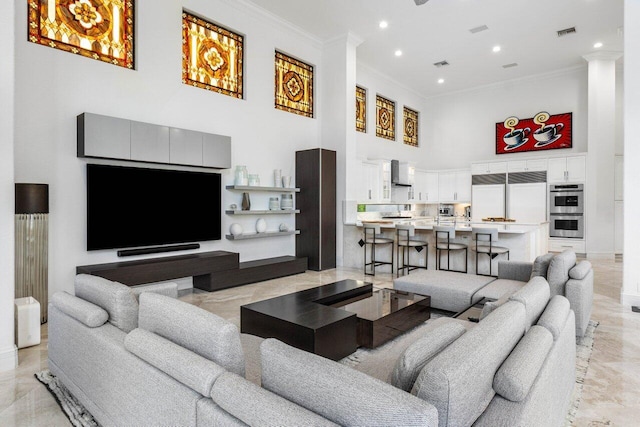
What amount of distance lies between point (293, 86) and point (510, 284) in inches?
202

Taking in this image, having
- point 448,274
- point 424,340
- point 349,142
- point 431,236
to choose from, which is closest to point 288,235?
point 349,142

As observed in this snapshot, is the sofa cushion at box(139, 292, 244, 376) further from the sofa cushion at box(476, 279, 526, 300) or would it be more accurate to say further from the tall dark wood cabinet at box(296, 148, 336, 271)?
the tall dark wood cabinet at box(296, 148, 336, 271)

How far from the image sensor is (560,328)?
77.5 inches

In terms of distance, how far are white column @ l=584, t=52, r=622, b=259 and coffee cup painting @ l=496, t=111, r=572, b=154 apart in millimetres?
736

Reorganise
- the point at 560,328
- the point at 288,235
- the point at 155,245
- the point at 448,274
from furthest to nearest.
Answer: the point at 288,235 < the point at 155,245 < the point at 448,274 < the point at 560,328

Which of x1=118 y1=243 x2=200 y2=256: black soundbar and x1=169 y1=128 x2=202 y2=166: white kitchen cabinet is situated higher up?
x1=169 y1=128 x2=202 y2=166: white kitchen cabinet

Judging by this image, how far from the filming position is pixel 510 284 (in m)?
4.02

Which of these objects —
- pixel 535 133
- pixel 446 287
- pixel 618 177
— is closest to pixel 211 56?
pixel 446 287

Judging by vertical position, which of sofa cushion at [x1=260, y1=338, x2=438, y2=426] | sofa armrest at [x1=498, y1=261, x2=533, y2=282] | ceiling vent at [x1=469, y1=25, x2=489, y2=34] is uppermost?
ceiling vent at [x1=469, y1=25, x2=489, y2=34]

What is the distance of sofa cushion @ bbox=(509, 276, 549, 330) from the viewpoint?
1998 millimetres

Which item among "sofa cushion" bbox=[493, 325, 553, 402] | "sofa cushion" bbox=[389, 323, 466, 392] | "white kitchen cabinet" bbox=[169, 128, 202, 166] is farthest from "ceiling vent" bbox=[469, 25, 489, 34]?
"sofa cushion" bbox=[389, 323, 466, 392]

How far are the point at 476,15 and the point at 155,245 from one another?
641 cm

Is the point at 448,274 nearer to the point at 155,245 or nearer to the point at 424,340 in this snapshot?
the point at 424,340

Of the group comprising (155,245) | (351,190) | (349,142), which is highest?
(349,142)
